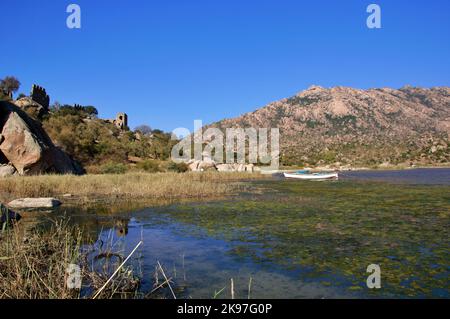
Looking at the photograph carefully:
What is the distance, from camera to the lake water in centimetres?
705

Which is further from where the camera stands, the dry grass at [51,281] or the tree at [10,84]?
the tree at [10,84]

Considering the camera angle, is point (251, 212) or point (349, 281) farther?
point (251, 212)

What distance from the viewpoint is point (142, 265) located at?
8359 millimetres

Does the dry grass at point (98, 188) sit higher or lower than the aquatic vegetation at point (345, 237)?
higher

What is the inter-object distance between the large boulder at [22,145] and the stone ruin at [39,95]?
118ft

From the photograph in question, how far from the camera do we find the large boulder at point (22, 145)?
26125 millimetres

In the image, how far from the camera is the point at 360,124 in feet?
413

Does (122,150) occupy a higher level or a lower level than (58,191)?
higher

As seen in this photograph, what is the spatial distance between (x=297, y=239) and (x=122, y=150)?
141 ft

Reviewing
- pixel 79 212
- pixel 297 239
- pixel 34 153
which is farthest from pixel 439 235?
pixel 34 153

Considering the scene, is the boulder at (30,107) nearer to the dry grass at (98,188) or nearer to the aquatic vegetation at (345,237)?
the dry grass at (98,188)

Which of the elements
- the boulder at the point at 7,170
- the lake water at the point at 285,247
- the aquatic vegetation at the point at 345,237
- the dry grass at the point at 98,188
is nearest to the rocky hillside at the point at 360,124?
the dry grass at the point at 98,188
